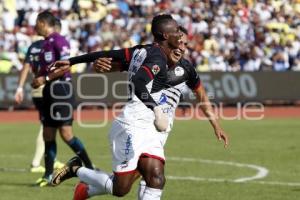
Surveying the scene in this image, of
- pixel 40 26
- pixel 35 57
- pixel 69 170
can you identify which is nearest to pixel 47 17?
pixel 40 26

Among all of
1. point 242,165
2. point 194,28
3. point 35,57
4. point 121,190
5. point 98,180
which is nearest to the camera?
point 121,190

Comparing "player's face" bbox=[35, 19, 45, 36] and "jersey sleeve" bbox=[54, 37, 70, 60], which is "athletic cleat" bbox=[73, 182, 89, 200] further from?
"player's face" bbox=[35, 19, 45, 36]

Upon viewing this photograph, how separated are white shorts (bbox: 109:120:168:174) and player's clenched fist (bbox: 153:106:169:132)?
25.4 inches

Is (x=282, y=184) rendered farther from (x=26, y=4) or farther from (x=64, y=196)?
(x=26, y=4)

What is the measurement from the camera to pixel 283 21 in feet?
106

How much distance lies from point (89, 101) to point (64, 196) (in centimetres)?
1587

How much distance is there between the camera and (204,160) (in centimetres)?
1502

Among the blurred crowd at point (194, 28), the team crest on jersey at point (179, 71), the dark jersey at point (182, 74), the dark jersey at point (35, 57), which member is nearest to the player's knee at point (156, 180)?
the dark jersey at point (182, 74)

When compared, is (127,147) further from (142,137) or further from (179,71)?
(179,71)

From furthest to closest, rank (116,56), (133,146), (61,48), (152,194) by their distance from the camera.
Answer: (61,48)
(116,56)
(133,146)
(152,194)

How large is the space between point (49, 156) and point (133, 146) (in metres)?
4.02

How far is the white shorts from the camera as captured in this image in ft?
27.5

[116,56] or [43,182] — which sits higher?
[116,56]

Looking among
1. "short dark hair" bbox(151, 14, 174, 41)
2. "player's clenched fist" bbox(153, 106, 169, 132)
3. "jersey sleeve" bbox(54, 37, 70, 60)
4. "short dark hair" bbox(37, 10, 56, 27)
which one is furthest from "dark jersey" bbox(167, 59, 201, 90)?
"short dark hair" bbox(37, 10, 56, 27)
